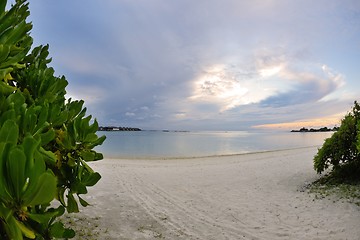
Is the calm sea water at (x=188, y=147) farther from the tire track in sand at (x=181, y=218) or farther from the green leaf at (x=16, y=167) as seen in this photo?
the green leaf at (x=16, y=167)

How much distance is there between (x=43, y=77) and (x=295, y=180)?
400 inches

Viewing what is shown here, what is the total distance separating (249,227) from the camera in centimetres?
595

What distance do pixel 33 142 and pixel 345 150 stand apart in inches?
391

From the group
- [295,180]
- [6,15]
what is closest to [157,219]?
[6,15]

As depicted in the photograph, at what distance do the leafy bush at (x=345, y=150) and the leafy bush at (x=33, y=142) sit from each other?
8788 mm

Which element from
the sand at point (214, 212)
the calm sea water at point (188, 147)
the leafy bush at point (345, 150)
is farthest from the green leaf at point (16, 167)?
the calm sea water at point (188, 147)

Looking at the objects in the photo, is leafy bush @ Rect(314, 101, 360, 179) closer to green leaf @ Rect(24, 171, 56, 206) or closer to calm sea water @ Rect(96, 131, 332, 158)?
green leaf @ Rect(24, 171, 56, 206)

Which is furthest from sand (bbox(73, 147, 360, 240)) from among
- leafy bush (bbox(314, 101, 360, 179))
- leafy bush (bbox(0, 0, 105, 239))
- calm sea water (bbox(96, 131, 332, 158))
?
calm sea water (bbox(96, 131, 332, 158))

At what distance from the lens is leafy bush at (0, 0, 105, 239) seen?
1.16 m

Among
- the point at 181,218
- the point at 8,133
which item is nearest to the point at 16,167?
the point at 8,133

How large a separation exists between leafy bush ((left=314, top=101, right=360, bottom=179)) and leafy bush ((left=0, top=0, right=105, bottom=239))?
346 inches

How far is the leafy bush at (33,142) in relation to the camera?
116cm

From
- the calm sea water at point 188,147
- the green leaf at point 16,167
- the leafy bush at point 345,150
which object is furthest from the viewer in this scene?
the calm sea water at point 188,147

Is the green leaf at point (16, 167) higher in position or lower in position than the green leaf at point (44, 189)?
higher
